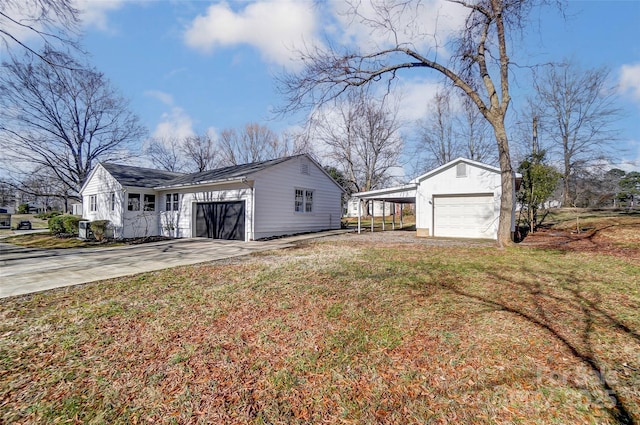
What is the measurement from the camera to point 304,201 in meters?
16.5

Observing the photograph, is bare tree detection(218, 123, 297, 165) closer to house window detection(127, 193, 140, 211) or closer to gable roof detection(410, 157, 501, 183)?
house window detection(127, 193, 140, 211)

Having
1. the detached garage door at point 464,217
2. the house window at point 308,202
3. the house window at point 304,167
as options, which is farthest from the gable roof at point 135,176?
the detached garage door at point 464,217

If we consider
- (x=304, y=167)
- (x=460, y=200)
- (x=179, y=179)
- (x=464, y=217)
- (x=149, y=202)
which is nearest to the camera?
(x=464, y=217)

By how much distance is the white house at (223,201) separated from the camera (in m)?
13.9

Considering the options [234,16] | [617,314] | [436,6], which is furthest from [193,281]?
[436,6]

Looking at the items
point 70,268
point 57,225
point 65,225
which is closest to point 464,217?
point 70,268

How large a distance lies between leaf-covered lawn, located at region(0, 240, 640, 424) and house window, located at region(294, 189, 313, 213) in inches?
424

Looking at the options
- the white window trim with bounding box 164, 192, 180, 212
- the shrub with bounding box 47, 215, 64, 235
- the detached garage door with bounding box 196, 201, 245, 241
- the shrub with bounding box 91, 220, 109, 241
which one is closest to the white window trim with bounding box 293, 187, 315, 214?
the detached garage door with bounding box 196, 201, 245, 241

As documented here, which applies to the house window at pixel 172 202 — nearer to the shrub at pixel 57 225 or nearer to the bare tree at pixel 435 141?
the shrub at pixel 57 225

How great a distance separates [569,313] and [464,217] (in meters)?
10.5

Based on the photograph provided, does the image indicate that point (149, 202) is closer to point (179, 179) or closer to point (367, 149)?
point (179, 179)

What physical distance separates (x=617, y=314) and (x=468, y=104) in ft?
34.0

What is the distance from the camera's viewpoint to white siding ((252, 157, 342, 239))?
1390 centimetres

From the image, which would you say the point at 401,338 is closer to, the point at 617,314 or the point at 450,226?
the point at 617,314
